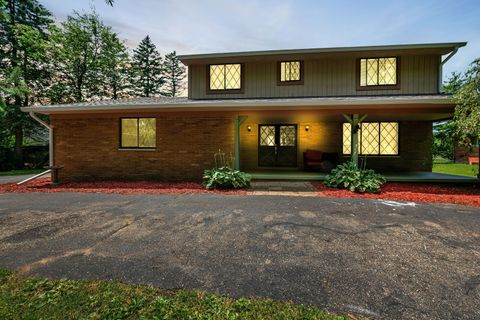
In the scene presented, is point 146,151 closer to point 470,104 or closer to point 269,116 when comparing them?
point 269,116

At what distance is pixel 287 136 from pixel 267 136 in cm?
97

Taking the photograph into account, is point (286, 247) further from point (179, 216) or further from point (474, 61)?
point (474, 61)

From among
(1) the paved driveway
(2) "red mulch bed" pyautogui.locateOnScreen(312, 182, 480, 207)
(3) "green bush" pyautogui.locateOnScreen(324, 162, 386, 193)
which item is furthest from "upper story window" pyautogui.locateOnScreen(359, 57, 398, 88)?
(1) the paved driveway

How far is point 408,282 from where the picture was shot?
7.77ft

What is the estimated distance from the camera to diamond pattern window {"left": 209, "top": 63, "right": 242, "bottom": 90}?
400 inches

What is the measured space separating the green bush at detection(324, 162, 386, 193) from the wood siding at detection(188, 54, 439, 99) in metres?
3.84

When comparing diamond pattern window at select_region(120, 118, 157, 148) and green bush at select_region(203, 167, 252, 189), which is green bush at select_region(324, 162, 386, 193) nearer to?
green bush at select_region(203, 167, 252, 189)

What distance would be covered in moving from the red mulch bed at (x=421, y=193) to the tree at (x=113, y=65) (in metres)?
Answer: 23.5

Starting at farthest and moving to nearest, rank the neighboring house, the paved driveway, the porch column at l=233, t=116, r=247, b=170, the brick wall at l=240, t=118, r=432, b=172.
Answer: the brick wall at l=240, t=118, r=432, b=172
the porch column at l=233, t=116, r=247, b=170
the neighboring house
the paved driveway

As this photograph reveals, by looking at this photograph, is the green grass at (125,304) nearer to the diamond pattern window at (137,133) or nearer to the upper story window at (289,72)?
the diamond pattern window at (137,133)

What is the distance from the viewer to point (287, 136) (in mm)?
10992

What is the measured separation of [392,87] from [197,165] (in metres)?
8.57

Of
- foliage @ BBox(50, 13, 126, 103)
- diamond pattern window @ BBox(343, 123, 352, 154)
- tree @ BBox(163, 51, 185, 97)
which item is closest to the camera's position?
diamond pattern window @ BBox(343, 123, 352, 154)

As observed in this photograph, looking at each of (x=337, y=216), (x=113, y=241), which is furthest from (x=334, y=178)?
(x=113, y=241)
